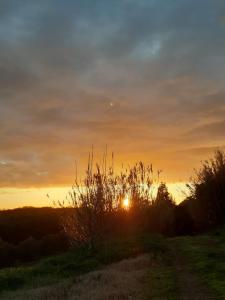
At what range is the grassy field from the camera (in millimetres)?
16078

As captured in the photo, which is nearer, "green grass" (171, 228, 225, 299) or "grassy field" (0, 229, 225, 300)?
"grassy field" (0, 229, 225, 300)

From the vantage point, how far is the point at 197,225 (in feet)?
168

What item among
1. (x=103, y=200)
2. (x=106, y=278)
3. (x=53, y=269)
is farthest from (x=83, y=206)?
(x=106, y=278)

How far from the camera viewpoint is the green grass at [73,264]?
902 inches

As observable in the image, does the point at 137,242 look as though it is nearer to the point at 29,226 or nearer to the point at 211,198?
the point at 211,198

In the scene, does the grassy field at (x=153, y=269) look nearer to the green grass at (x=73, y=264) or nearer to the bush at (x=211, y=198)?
the green grass at (x=73, y=264)

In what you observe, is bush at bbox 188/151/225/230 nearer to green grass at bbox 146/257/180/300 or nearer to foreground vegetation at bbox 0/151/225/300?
foreground vegetation at bbox 0/151/225/300

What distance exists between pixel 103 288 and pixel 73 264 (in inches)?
364

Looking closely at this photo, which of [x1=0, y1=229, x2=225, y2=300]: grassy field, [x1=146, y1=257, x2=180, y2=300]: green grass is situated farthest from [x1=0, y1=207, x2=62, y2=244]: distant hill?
[x1=146, y1=257, x2=180, y2=300]: green grass

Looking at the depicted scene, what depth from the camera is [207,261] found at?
854 inches

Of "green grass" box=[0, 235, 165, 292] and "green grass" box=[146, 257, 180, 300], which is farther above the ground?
"green grass" box=[0, 235, 165, 292]

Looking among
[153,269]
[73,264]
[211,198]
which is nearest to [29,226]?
[211,198]

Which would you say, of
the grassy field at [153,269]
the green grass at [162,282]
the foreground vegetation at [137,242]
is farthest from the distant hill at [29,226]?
the green grass at [162,282]

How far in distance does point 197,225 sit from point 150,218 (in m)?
6.57
